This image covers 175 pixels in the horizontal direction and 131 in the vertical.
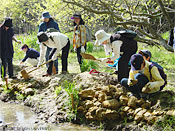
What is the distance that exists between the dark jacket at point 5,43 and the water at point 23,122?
1792 millimetres

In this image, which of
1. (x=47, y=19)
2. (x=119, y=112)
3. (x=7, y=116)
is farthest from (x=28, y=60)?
(x=119, y=112)

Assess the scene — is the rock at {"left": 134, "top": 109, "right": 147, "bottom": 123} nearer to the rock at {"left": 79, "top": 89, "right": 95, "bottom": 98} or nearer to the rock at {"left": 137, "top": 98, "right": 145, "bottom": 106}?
the rock at {"left": 137, "top": 98, "right": 145, "bottom": 106}

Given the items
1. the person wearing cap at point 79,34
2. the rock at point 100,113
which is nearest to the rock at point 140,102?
the rock at point 100,113

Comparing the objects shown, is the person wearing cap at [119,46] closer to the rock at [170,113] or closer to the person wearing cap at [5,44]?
the rock at [170,113]

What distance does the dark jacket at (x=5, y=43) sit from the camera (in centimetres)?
635

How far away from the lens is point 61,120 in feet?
14.1

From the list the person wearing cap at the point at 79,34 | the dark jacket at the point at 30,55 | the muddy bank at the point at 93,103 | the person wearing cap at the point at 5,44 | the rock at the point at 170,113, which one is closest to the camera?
the rock at the point at 170,113

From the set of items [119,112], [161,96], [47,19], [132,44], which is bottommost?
[119,112]

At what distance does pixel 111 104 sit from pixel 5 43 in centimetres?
366

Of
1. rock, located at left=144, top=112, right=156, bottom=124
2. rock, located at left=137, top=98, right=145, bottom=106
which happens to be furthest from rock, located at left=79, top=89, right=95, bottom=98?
rock, located at left=144, top=112, right=156, bottom=124

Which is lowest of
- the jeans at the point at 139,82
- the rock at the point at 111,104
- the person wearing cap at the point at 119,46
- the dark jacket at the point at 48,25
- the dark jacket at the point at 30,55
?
the rock at the point at 111,104

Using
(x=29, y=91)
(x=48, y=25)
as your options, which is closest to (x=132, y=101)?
(x=29, y=91)

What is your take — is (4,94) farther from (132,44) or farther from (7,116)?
(132,44)

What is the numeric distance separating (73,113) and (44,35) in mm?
2030
